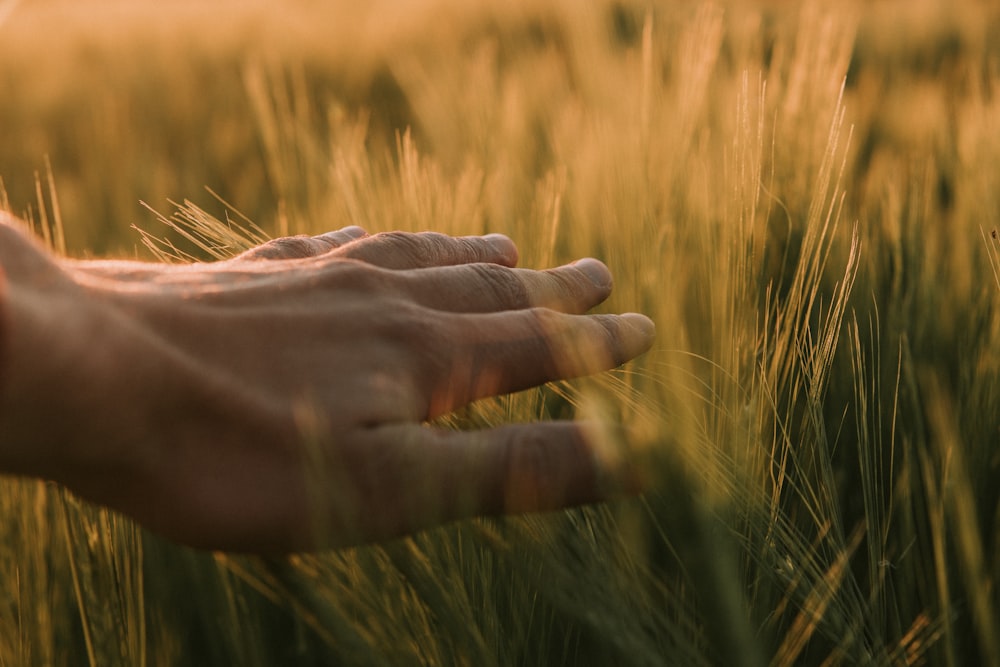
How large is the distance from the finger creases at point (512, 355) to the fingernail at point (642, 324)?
0.07 feet

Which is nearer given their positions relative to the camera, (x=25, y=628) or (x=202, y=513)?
(x=202, y=513)

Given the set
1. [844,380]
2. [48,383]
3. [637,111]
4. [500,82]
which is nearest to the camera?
[48,383]

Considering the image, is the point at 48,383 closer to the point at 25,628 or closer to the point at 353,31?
the point at 25,628

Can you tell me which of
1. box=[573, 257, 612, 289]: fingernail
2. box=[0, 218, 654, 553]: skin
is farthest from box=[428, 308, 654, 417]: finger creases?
box=[573, 257, 612, 289]: fingernail

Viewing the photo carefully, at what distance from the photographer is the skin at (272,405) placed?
54cm

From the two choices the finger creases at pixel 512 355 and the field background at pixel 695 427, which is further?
the finger creases at pixel 512 355

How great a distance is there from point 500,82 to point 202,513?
1.64m

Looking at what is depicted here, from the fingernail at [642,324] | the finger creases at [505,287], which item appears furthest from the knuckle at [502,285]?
the fingernail at [642,324]

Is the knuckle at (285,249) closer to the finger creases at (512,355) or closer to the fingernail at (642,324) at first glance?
the finger creases at (512,355)

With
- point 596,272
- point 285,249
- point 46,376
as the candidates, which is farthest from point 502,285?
point 46,376

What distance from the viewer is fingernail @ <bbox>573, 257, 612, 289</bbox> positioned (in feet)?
2.81

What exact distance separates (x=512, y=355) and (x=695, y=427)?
0.53ft

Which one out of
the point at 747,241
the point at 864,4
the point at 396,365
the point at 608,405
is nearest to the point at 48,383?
the point at 396,365

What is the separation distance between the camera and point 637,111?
1.12 meters
